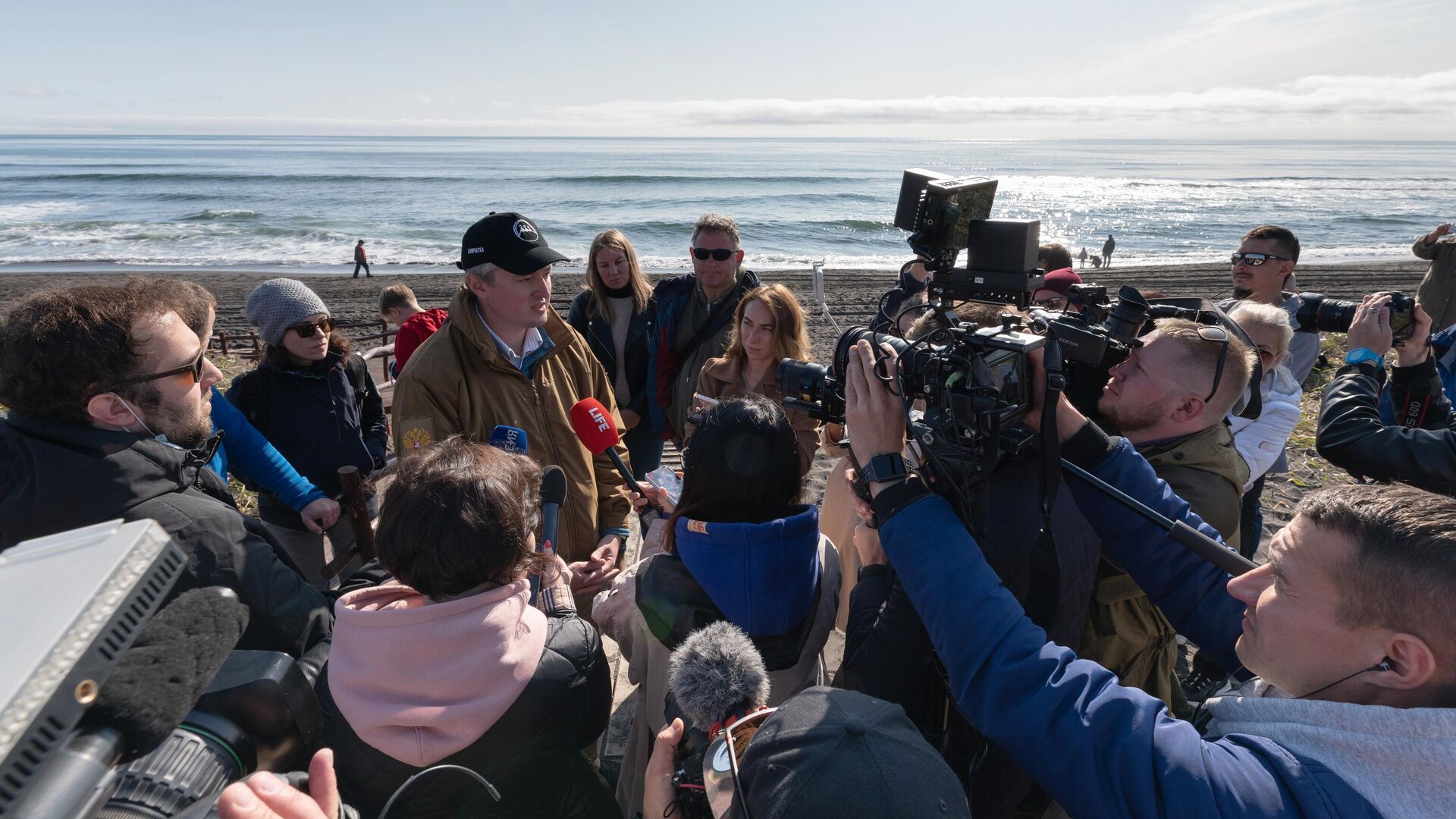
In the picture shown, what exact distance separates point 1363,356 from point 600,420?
2.68m

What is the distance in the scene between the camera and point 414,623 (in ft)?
4.68

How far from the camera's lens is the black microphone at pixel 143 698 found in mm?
586

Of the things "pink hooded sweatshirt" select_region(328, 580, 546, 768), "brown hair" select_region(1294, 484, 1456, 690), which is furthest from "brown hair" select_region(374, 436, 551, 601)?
"brown hair" select_region(1294, 484, 1456, 690)

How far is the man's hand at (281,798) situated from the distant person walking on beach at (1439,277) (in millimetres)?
8020

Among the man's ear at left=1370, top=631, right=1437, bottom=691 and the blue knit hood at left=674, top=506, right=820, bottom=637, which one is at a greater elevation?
the man's ear at left=1370, top=631, right=1437, bottom=691

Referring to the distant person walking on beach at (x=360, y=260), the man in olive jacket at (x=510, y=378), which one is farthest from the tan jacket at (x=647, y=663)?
the distant person walking on beach at (x=360, y=260)

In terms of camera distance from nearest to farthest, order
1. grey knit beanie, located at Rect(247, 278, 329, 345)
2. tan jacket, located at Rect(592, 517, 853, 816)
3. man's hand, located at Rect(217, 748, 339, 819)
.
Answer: man's hand, located at Rect(217, 748, 339, 819)
tan jacket, located at Rect(592, 517, 853, 816)
grey knit beanie, located at Rect(247, 278, 329, 345)

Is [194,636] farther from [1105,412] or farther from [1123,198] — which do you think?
[1123,198]

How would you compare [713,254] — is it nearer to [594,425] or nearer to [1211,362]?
[594,425]

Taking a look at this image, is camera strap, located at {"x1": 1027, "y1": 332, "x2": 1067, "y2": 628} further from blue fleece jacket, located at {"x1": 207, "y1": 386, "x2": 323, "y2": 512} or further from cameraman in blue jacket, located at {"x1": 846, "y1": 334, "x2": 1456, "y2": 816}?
blue fleece jacket, located at {"x1": 207, "y1": 386, "x2": 323, "y2": 512}

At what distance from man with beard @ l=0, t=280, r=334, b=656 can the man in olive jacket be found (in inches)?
28.5

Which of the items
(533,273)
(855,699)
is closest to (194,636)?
(855,699)

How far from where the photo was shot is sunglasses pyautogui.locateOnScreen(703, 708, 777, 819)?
3.53 feet

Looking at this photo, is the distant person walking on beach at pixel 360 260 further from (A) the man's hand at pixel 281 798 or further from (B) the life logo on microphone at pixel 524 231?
(A) the man's hand at pixel 281 798
